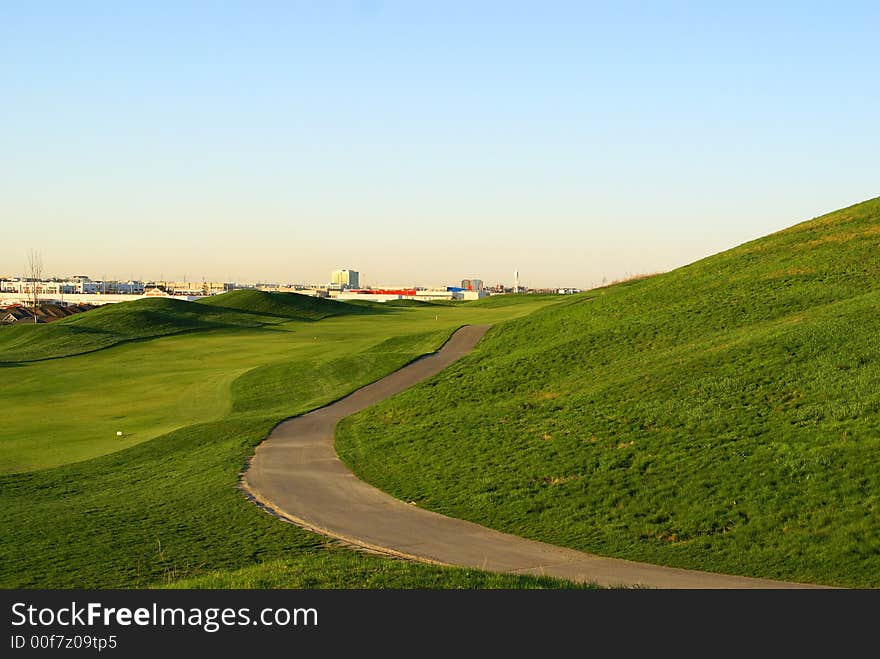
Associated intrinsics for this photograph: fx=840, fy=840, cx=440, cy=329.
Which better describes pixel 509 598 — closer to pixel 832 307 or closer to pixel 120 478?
pixel 120 478

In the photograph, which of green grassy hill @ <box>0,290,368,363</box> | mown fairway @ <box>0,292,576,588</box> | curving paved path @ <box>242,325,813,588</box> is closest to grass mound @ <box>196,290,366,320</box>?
green grassy hill @ <box>0,290,368,363</box>

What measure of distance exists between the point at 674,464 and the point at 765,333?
12.9 metres

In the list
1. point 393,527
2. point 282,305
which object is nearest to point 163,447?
point 393,527

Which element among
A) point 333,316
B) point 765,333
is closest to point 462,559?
point 765,333

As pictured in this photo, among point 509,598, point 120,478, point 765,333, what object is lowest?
point 120,478

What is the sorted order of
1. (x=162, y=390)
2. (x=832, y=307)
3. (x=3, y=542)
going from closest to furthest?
(x=3, y=542)
(x=832, y=307)
(x=162, y=390)

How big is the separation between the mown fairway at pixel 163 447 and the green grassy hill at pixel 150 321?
0.43 metres

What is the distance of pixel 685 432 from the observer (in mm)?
25547

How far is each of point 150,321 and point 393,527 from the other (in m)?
74.7

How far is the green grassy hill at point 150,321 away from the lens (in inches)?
3083

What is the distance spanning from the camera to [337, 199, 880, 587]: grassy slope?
19.1m

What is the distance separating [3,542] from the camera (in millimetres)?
21891

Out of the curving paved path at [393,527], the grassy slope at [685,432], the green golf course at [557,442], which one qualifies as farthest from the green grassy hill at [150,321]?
the curving paved path at [393,527]

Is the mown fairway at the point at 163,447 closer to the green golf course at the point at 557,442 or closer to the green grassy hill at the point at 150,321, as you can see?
the green golf course at the point at 557,442
